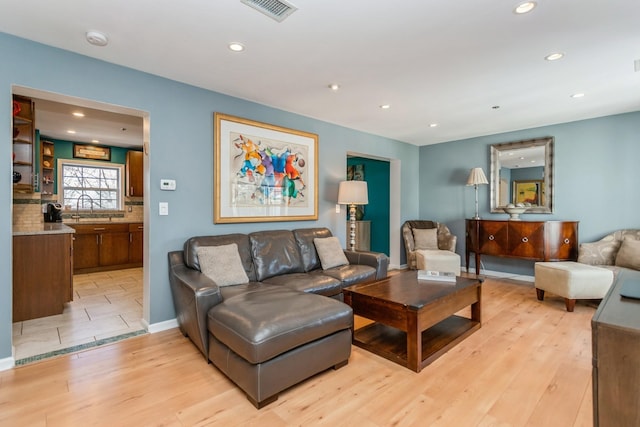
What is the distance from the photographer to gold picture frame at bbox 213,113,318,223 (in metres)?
3.35

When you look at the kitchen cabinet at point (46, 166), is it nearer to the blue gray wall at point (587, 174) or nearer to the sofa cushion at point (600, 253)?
the blue gray wall at point (587, 174)

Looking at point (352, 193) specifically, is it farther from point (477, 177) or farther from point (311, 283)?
point (477, 177)

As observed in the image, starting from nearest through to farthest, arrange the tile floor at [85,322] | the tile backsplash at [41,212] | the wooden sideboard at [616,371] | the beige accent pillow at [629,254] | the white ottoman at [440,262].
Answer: the wooden sideboard at [616,371] < the tile floor at [85,322] < the beige accent pillow at [629,254] < the white ottoman at [440,262] < the tile backsplash at [41,212]

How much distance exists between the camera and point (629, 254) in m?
3.55

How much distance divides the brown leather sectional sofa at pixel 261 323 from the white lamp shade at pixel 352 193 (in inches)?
53.2

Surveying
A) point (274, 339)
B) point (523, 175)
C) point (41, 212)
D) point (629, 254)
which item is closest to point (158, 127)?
point (274, 339)

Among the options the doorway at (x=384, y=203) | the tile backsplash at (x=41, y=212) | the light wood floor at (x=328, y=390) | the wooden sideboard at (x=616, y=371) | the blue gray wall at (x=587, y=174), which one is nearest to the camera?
the wooden sideboard at (x=616, y=371)

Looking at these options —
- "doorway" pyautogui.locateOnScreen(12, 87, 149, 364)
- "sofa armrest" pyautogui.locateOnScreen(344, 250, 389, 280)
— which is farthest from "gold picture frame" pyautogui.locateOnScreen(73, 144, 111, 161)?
"sofa armrest" pyautogui.locateOnScreen(344, 250, 389, 280)

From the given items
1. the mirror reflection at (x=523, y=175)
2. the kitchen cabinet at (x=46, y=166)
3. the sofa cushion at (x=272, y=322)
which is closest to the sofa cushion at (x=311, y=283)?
the sofa cushion at (x=272, y=322)

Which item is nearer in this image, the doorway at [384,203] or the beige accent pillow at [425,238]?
the beige accent pillow at [425,238]

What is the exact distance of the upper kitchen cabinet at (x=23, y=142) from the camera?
305 centimetres

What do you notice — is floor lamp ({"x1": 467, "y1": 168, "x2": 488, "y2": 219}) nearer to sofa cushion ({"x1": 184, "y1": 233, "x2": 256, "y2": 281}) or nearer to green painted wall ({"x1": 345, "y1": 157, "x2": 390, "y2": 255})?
green painted wall ({"x1": 345, "y1": 157, "x2": 390, "y2": 255})

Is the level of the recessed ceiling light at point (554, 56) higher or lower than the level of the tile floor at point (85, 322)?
higher

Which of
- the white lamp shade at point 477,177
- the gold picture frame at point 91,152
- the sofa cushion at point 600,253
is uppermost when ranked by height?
the gold picture frame at point 91,152
